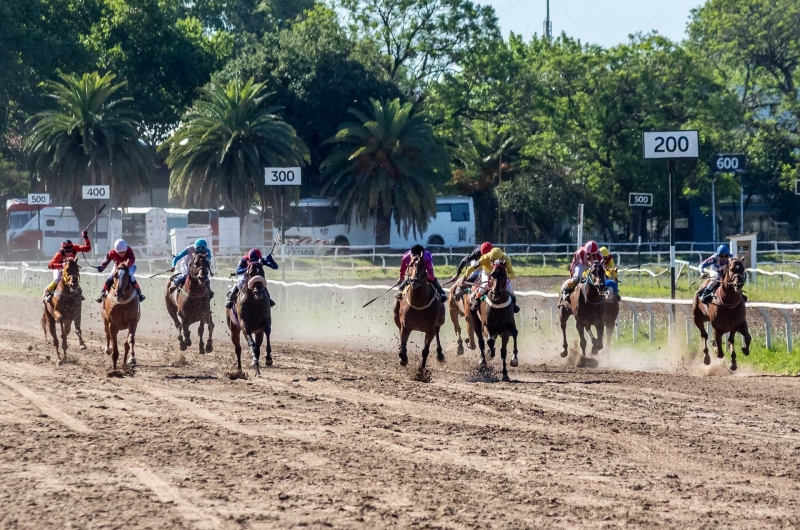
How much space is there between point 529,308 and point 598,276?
5523mm

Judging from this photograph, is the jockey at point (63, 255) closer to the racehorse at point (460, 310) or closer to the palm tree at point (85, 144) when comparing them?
the racehorse at point (460, 310)

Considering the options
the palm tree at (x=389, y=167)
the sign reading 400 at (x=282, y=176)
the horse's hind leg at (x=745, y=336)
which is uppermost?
the palm tree at (x=389, y=167)

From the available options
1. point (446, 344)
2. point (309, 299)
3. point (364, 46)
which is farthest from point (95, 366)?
point (364, 46)

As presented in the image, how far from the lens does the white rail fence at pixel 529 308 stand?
18406 mm

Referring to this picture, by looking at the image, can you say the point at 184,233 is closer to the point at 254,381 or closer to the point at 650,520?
the point at 254,381

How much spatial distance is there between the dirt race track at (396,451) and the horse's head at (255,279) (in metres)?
1.19

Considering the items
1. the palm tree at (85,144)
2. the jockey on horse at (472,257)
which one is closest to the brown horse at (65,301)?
Result: the jockey on horse at (472,257)

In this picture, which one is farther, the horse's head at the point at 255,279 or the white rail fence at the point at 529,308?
the white rail fence at the point at 529,308

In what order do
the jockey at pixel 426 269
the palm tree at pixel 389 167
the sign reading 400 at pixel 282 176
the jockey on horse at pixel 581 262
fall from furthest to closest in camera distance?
the palm tree at pixel 389 167 → the sign reading 400 at pixel 282 176 → the jockey on horse at pixel 581 262 → the jockey at pixel 426 269

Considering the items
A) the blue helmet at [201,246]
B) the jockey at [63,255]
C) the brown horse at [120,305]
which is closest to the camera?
the brown horse at [120,305]

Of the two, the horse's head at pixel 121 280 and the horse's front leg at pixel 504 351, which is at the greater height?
the horse's head at pixel 121 280

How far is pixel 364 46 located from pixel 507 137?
29.9ft

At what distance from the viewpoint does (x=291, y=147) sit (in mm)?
50312

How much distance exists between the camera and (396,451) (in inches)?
374
